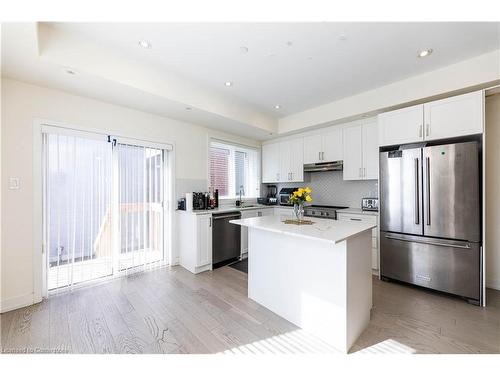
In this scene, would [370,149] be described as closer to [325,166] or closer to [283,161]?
[325,166]

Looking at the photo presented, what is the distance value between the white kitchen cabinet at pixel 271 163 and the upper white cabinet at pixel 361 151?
1502 millimetres

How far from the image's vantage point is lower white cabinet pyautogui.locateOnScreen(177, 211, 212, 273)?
11.0ft

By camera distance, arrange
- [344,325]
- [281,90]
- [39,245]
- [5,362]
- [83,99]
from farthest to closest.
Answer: [281,90] < [83,99] < [39,245] < [344,325] < [5,362]

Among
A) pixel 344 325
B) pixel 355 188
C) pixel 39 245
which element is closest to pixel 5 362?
pixel 39 245

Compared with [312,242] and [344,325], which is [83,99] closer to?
[312,242]

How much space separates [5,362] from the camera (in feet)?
5.23

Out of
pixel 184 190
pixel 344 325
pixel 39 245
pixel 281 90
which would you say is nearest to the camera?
pixel 344 325

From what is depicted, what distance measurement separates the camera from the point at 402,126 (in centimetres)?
291

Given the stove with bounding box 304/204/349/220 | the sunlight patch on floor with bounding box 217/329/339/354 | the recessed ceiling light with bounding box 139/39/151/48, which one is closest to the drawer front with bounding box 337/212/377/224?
the stove with bounding box 304/204/349/220

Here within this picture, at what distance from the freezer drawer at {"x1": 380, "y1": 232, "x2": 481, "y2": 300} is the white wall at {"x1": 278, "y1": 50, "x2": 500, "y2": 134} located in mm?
1810

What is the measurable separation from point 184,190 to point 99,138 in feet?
4.77

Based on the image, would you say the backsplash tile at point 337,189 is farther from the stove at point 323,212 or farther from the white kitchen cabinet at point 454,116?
the white kitchen cabinet at point 454,116

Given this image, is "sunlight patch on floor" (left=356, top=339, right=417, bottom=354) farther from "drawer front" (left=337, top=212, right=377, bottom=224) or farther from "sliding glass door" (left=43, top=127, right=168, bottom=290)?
"sliding glass door" (left=43, top=127, right=168, bottom=290)

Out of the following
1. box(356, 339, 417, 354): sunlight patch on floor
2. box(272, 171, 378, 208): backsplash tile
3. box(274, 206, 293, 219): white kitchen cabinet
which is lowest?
box(356, 339, 417, 354): sunlight patch on floor
